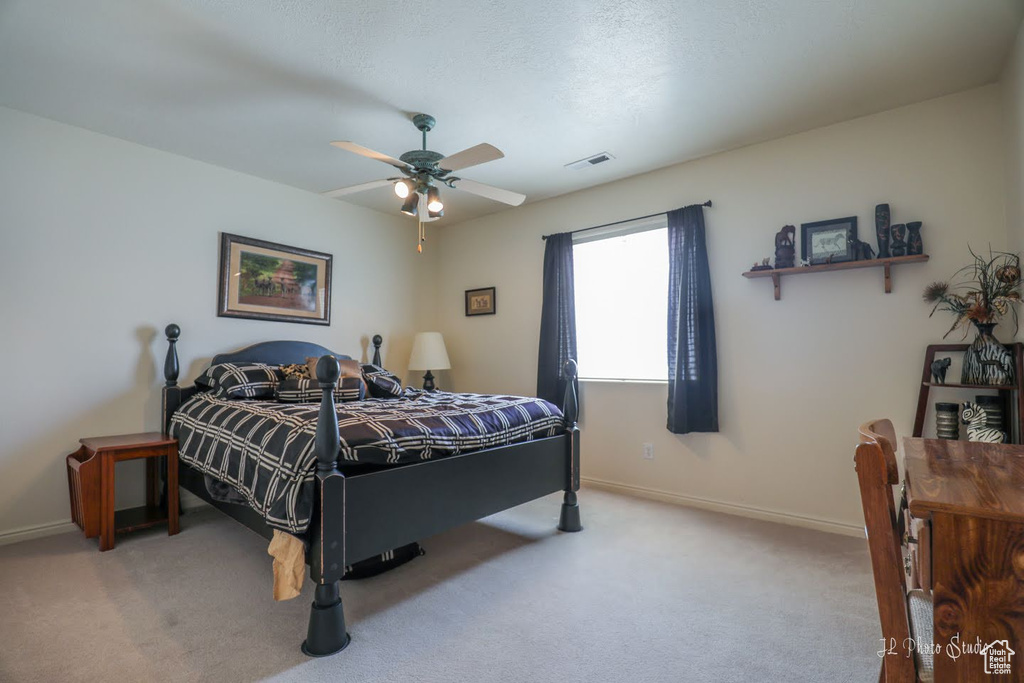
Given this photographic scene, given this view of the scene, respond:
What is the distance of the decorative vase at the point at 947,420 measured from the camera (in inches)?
98.6

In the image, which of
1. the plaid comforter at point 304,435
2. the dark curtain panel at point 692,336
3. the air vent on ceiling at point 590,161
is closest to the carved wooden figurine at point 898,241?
the dark curtain panel at point 692,336

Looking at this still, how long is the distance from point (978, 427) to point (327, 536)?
3009mm

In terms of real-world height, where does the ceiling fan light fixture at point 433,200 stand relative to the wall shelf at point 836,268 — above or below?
above

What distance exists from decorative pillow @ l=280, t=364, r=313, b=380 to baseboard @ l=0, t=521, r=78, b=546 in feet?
4.91

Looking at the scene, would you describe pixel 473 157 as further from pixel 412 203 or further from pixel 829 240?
pixel 829 240

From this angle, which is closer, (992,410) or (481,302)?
(992,410)

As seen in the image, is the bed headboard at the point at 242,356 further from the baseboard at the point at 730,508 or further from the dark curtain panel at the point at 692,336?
the dark curtain panel at the point at 692,336

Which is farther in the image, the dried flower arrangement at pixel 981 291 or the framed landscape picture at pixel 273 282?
the framed landscape picture at pixel 273 282

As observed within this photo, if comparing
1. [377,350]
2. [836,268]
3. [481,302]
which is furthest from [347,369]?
[836,268]

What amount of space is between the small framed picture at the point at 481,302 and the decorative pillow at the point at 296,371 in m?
1.85

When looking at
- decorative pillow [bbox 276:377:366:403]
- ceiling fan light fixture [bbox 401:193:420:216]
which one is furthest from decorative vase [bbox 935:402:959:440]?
decorative pillow [bbox 276:377:366:403]

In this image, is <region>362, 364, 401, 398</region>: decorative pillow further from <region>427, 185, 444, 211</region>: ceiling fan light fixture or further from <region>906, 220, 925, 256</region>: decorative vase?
<region>906, 220, 925, 256</region>: decorative vase

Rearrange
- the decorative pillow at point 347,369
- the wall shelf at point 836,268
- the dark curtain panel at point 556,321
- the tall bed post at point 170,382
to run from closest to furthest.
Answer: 1. the wall shelf at point 836,268
2. the tall bed post at point 170,382
3. the decorative pillow at point 347,369
4. the dark curtain panel at point 556,321

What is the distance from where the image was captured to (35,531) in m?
2.91
